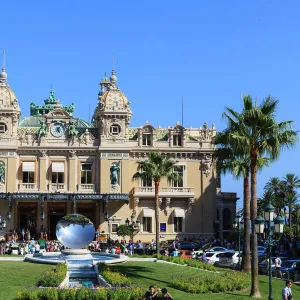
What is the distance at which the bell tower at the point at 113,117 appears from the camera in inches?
2566

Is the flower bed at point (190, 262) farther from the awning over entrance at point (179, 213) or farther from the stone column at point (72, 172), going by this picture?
the stone column at point (72, 172)

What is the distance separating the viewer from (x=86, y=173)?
6544cm

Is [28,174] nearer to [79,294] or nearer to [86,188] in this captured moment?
[86,188]

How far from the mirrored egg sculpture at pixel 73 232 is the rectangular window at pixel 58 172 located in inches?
1004

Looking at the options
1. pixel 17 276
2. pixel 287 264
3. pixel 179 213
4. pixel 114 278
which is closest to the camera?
pixel 114 278

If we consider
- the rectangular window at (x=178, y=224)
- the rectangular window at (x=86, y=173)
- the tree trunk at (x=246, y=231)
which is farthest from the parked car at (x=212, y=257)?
the rectangular window at (x=86, y=173)

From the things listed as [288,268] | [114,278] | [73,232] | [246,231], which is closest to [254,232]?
[114,278]

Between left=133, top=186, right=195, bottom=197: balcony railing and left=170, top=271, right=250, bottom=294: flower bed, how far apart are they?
110ft

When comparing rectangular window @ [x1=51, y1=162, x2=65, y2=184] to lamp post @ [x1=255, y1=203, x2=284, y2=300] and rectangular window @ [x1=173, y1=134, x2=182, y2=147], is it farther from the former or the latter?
lamp post @ [x1=255, y1=203, x2=284, y2=300]

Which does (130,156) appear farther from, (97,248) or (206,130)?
(97,248)

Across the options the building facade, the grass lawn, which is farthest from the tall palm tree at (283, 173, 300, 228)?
the grass lawn

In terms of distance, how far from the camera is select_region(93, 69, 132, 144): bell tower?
65.2m

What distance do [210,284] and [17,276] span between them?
9709mm

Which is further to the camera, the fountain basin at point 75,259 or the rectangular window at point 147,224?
the rectangular window at point 147,224
